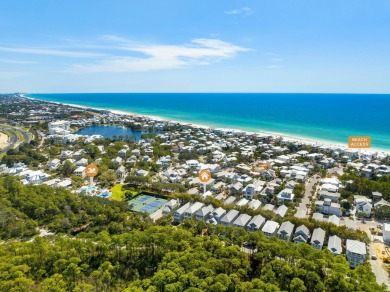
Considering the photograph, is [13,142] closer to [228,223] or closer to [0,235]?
[0,235]

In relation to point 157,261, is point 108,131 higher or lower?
higher

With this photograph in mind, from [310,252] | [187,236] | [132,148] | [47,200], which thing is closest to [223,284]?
[187,236]

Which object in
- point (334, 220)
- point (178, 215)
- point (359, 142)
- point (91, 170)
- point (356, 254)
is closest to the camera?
point (356, 254)

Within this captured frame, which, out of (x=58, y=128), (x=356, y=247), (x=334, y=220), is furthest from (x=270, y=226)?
(x=58, y=128)

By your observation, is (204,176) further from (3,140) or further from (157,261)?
(3,140)

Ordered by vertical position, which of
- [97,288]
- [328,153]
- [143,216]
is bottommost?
[97,288]

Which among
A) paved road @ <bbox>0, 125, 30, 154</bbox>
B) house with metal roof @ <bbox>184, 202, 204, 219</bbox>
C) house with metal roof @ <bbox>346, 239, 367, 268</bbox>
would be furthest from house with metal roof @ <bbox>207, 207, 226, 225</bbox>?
paved road @ <bbox>0, 125, 30, 154</bbox>

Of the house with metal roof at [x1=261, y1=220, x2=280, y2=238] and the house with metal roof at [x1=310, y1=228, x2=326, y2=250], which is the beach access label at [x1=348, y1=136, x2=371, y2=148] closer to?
the house with metal roof at [x1=310, y1=228, x2=326, y2=250]
